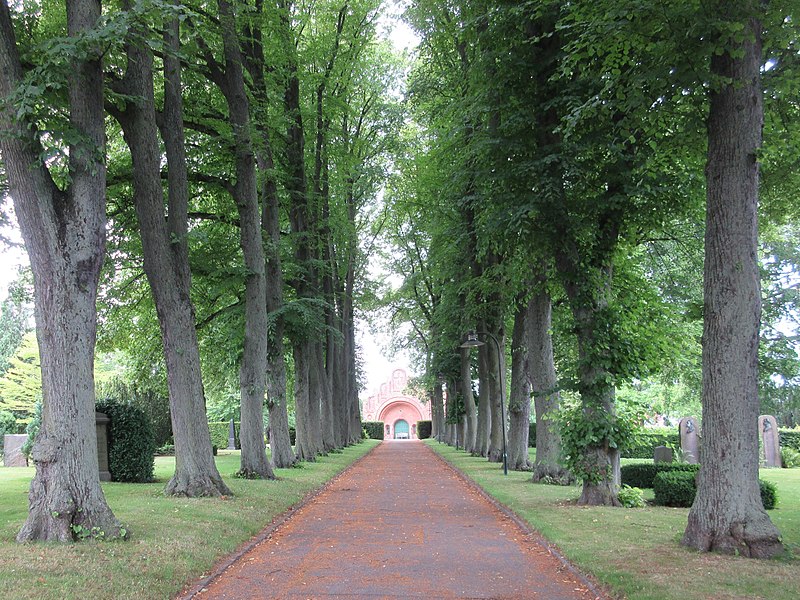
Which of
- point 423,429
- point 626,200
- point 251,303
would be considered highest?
point 626,200

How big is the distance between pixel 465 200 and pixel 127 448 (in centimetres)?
1021

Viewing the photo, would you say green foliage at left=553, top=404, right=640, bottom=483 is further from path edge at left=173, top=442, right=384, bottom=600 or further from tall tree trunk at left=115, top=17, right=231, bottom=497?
tall tree trunk at left=115, top=17, right=231, bottom=497

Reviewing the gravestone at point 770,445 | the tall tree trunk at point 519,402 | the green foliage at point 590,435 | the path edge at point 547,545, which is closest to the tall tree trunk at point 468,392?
the tall tree trunk at point 519,402

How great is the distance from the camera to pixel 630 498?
42.0ft

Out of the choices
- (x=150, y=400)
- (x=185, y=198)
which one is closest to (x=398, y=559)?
(x=185, y=198)

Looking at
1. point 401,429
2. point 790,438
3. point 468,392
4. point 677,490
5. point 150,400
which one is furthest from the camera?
point 401,429

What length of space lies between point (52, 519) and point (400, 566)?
13.5ft

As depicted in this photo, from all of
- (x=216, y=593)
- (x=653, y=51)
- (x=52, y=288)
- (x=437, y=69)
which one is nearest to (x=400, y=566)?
(x=216, y=593)

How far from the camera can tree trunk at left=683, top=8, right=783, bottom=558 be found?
7906 millimetres

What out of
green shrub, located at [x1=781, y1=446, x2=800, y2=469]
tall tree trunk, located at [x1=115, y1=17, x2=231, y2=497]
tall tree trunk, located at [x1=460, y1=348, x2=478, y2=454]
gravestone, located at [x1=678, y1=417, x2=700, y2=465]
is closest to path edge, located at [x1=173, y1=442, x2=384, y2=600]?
tall tree trunk, located at [x1=115, y1=17, x2=231, y2=497]

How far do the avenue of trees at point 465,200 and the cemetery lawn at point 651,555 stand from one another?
0.64 metres

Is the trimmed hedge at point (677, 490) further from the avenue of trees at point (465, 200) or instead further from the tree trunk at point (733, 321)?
the tree trunk at point (733, 321)

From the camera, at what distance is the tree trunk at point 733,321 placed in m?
7.91

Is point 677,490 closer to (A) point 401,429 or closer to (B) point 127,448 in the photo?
(B) point 127,448
